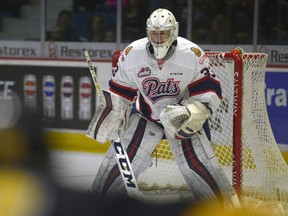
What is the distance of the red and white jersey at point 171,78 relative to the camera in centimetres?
357

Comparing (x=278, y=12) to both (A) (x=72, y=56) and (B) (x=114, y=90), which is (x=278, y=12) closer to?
(A) (x=72, y=56)

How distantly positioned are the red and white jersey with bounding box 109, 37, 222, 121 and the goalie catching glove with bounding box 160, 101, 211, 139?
0.06 meters

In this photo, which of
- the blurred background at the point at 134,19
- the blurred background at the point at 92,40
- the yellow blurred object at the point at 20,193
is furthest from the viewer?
the blurred background at the point at 134,19

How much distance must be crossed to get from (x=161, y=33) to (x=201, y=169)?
597 millimetres

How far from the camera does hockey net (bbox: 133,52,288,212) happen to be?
399cm

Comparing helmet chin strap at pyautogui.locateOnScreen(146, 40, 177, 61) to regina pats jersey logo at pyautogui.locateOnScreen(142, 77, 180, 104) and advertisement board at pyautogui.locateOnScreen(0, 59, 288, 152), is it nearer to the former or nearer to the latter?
regina pats jersey logo at pyautogui.locateOnScreen(142, 77, 180, 104)

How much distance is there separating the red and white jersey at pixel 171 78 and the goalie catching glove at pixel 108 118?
86 mm

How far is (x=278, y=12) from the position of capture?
237 inches

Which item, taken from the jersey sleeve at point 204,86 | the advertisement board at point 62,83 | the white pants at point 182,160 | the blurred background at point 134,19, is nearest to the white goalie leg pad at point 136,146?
the white pants at point 182,160

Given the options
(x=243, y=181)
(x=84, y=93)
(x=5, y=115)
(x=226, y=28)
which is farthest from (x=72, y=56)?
(x=5, y=115)

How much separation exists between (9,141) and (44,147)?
0.06m

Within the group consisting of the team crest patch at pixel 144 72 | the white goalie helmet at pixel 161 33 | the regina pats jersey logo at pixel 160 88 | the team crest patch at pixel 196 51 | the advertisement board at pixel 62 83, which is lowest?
the advertisement board at pixel 62 83

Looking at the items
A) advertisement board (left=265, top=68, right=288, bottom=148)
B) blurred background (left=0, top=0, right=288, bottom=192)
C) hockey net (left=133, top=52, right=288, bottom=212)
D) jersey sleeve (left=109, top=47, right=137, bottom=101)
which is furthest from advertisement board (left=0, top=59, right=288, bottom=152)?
jersey sleeve (left=109, top=47, right=137, bottom=101)

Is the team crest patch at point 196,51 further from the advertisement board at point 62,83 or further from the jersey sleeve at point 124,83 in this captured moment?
the advertisement board at point 62,83
